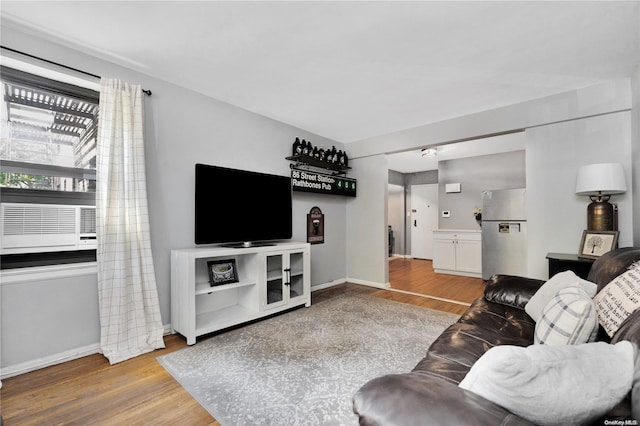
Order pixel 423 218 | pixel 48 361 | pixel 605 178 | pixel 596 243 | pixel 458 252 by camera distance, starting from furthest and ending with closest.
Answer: pixel 423 218
pixel 458 252
pixel 596 243
pixel 605 178
pixel 48 361

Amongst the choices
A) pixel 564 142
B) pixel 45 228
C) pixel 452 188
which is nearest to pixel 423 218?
pixel 452 188

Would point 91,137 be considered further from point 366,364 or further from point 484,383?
point 484,383

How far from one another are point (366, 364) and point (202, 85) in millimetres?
2913

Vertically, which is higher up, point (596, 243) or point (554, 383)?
point (596, 243)

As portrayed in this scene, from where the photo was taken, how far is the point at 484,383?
748 mm

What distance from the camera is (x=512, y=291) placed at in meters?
2.07

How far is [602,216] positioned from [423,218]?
4.90 meters

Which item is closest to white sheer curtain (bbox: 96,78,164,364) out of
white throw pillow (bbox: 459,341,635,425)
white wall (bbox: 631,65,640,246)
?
white throw pillow (bbox: 459,341,635,425)

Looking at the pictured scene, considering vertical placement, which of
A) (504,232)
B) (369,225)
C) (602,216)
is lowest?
(504,232)

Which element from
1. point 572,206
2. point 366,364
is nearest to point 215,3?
point 366,364

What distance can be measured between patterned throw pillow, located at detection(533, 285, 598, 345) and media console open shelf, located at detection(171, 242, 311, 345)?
7.60ft

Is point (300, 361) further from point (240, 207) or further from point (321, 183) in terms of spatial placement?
point (321, 183)

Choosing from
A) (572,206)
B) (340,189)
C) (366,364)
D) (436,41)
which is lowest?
(366,364)

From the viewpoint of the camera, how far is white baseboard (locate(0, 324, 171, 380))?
1.89 m
